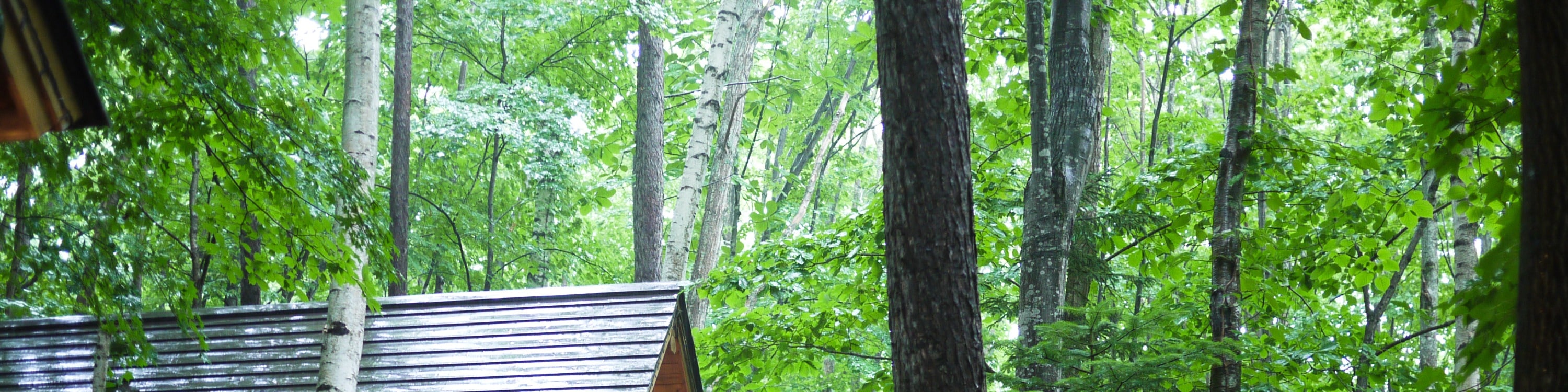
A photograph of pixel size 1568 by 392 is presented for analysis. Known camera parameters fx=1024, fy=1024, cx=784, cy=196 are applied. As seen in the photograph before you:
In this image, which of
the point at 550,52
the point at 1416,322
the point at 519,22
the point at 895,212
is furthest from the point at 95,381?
the point at 1416,322

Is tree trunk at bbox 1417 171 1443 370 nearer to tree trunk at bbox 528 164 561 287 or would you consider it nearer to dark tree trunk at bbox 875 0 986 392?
dark tree trunk at bbox 875 0 986 392

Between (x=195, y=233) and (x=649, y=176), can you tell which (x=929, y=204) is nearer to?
(x=195, y=233)

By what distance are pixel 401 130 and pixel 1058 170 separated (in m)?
9.43

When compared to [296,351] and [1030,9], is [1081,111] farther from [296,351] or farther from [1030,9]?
[296,351]

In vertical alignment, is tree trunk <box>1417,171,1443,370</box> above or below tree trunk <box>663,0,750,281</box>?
below

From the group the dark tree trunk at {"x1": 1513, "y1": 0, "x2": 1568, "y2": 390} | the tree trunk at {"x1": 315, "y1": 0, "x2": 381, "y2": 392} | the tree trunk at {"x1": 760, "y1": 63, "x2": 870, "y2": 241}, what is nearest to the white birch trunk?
the tree trunk at {"x1": 760, "y1": 63, "x2": 870, "y2": 241}

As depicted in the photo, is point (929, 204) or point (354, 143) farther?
point (354, 143)

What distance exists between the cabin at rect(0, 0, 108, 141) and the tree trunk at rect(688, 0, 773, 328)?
28.7ft

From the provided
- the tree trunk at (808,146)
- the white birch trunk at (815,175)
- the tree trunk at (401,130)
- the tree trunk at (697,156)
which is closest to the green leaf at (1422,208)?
the tree trunk at (697,156)

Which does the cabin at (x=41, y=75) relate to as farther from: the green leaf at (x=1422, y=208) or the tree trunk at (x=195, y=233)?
the green leaf at (x=1422, y=208)

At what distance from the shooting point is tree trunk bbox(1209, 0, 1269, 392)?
5.65 metres

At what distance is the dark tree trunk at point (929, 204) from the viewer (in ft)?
14.5

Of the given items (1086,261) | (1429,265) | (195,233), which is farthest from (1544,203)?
(1429,265)

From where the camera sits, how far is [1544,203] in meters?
2.15
